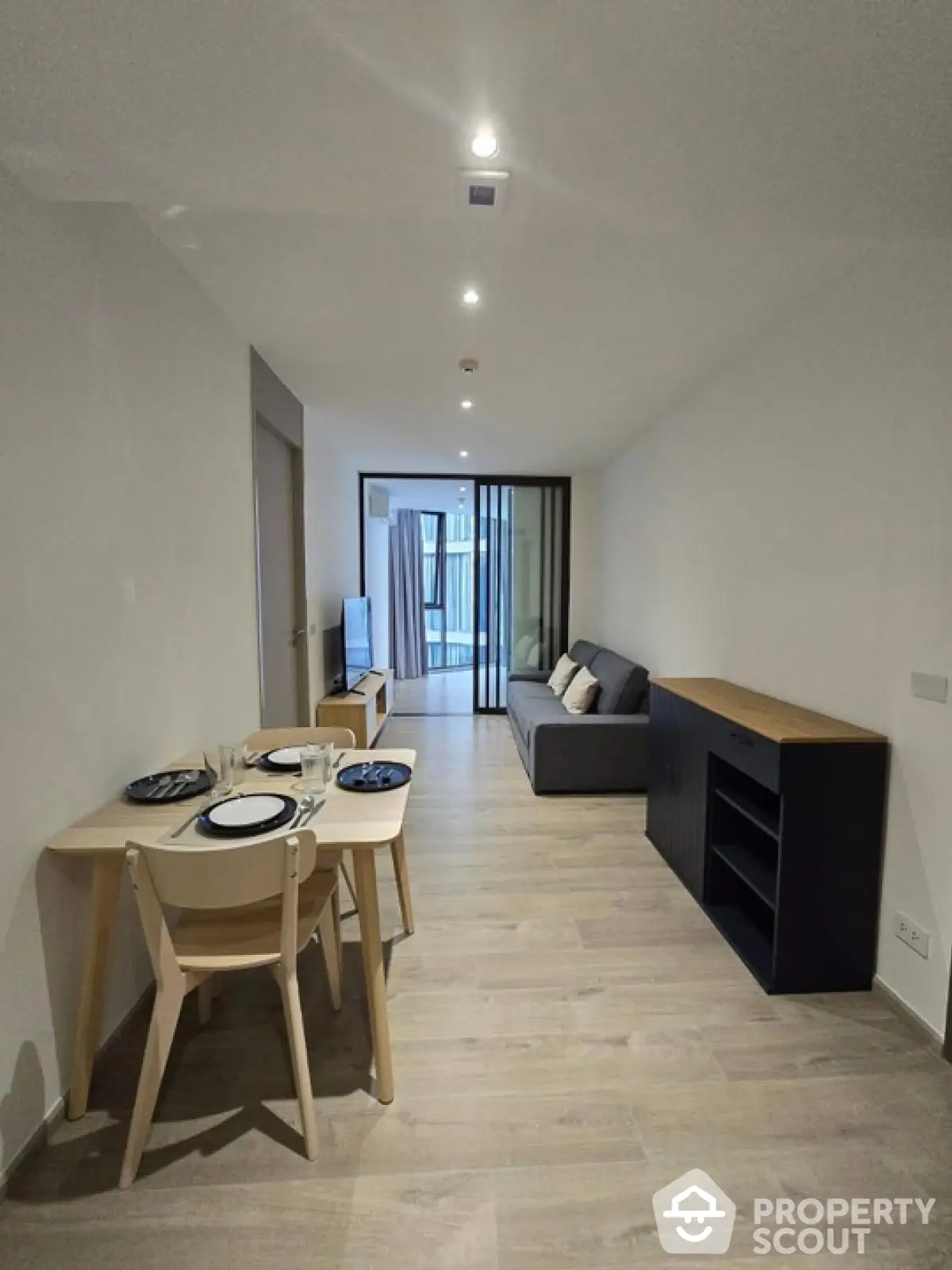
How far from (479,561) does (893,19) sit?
5.31m

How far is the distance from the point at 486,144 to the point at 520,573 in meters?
5.18

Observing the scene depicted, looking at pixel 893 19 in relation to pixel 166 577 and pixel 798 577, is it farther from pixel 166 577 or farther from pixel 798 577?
pixel 166 577

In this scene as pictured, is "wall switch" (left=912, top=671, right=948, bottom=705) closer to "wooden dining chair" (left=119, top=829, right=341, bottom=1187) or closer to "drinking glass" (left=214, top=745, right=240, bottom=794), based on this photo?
"wooden dining chair" (left=119, top=829, right=341, bottom=1187)

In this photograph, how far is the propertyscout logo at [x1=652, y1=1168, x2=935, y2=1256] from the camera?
1300mm

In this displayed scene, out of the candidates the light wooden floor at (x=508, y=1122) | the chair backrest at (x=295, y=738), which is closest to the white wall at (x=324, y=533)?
the chair backrest at (x=295, y=738)

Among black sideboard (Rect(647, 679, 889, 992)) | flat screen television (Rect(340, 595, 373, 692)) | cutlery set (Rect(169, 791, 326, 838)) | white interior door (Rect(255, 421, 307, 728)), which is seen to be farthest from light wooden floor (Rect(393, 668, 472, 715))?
cutlery set (Rect(169, 791, 326, 838))

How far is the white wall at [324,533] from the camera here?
4.37 metres

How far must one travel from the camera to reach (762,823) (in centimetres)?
219

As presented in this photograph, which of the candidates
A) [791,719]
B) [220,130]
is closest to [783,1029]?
[791,719]

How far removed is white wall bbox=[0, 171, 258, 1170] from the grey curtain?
5928 mm

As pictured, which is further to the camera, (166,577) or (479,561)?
(479,561)

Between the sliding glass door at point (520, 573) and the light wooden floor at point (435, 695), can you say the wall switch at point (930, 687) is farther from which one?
the light wooden floor at point (435, 695)

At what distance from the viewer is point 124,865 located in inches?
64.0

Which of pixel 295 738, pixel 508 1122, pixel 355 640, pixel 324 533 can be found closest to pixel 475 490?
pixel 324 533
